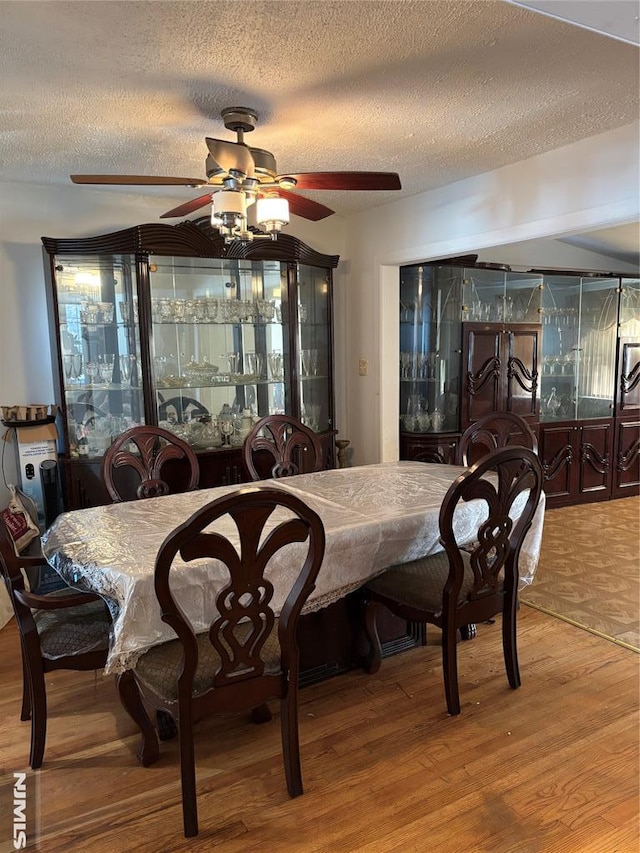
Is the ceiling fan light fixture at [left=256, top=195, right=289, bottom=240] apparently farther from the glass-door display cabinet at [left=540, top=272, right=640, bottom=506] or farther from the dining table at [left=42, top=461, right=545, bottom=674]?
the glass-door display cabinet at [left=540, top=272, right=640, bottom=506]

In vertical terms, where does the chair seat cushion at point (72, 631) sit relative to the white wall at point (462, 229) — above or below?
below

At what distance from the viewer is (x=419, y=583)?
2422 millimetres

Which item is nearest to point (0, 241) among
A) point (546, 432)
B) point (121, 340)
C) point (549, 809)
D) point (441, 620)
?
point (121, 340)

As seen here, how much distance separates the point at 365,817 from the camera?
1.86 m

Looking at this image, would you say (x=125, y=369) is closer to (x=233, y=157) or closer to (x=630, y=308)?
(x=233, y=157)

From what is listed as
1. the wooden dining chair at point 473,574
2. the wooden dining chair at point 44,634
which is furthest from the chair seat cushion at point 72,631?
the wooden dining chair at point 473,574

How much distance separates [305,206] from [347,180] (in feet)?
1.29

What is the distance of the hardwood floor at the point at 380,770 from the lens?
5.87 feet

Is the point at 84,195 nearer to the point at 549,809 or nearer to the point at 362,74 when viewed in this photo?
the point at 362,74

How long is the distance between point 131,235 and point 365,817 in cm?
323

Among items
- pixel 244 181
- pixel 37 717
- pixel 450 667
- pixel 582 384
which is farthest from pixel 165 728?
pixel 582 384

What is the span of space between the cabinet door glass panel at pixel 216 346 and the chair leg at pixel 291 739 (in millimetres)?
2332

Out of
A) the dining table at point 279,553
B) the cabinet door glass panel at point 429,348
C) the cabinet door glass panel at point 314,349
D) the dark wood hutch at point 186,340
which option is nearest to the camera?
the dining table at point 279,553

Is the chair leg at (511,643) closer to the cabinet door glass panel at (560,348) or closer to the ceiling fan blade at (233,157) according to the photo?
the ceiling fan blade at (233,157)
